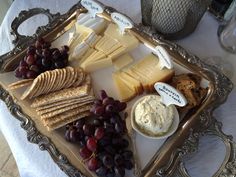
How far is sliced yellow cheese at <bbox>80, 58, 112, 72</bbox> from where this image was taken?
83 cm

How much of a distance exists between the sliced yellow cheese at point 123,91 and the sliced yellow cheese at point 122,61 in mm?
34

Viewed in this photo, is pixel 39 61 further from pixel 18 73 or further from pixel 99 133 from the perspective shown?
pixel 99 133

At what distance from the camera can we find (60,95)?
0.77 metres

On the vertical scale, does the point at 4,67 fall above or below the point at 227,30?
below

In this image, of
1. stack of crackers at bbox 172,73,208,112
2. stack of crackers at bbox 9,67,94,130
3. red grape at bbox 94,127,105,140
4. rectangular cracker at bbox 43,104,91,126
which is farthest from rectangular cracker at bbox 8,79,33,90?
stack of crackers at bbox 172,73,208,112

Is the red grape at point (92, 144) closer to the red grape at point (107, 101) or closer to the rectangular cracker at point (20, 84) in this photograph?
the red grape at point (107, 101)

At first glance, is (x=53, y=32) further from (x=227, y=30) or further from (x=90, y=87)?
(x=227, y=30)

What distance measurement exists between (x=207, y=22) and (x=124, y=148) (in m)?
0.43

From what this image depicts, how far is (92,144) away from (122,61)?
24cm

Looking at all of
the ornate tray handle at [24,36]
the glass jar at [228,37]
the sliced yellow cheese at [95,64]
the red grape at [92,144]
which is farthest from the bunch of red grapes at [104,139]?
the glass jar at [228,37]

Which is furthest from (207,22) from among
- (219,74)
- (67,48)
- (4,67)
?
(4,67)

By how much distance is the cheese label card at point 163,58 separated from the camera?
0.77 meters

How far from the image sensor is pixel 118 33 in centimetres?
87

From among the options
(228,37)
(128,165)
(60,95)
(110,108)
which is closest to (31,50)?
(60,95)
